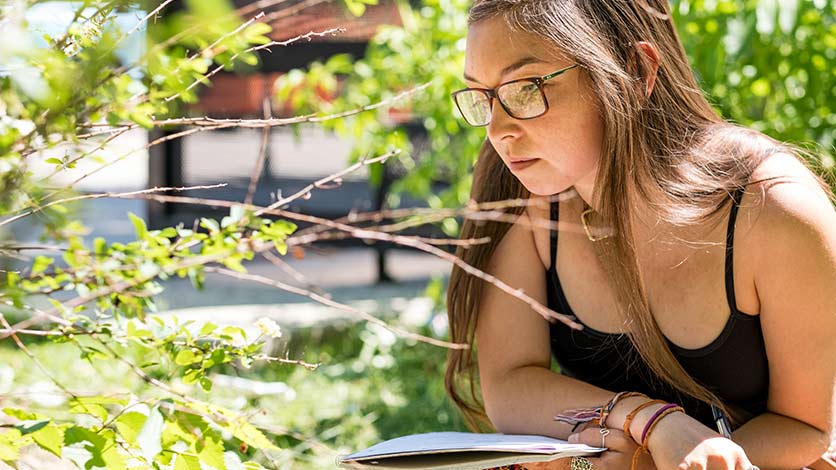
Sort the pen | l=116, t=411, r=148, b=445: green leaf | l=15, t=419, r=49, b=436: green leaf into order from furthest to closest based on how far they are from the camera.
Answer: the pen, l=116, t=411, r=148, b=445: green leaf, l=15, t=419, r=49, b=436: green leaf

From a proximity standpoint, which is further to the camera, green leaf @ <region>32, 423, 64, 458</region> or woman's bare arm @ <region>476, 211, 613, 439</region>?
woman's bare arm @ <region>476, 211, 613, 439</region>

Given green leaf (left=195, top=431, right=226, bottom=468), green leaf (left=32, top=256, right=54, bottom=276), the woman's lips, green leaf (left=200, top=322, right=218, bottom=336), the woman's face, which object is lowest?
green leaf (left=195, top=431, right=226, bottom=468)

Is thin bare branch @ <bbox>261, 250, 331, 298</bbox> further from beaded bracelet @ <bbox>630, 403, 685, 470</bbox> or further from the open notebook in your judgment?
beaded bracelet @ <bbox>630, 403, 685, 470</bbox>

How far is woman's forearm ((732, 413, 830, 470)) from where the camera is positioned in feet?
5.21

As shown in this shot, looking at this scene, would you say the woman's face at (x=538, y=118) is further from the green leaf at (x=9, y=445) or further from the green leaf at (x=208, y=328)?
the green leaf at (x=9, y=445)

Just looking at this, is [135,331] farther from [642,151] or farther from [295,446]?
[295,446]

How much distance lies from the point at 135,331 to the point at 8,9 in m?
0.55

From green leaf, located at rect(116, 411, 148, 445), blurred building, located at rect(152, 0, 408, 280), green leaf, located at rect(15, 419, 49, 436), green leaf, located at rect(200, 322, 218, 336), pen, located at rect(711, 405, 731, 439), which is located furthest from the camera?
blurred building, located at rect(152, 0, 408, 280)

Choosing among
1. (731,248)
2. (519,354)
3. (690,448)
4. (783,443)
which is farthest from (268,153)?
(690,448)

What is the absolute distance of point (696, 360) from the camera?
169 centimetres

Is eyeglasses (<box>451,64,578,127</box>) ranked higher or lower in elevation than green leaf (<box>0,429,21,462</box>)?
higher

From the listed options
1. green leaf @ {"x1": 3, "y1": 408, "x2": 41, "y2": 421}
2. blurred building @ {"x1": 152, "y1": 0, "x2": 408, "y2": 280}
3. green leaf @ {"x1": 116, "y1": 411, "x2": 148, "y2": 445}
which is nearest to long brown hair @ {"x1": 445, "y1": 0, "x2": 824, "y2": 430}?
green leaf @ {"x1": 116, "y1": 411, "x2": 148, "y2": 445}

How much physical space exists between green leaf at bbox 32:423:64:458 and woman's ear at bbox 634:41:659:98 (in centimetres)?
99

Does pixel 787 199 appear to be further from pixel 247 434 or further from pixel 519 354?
pixel 247 434
